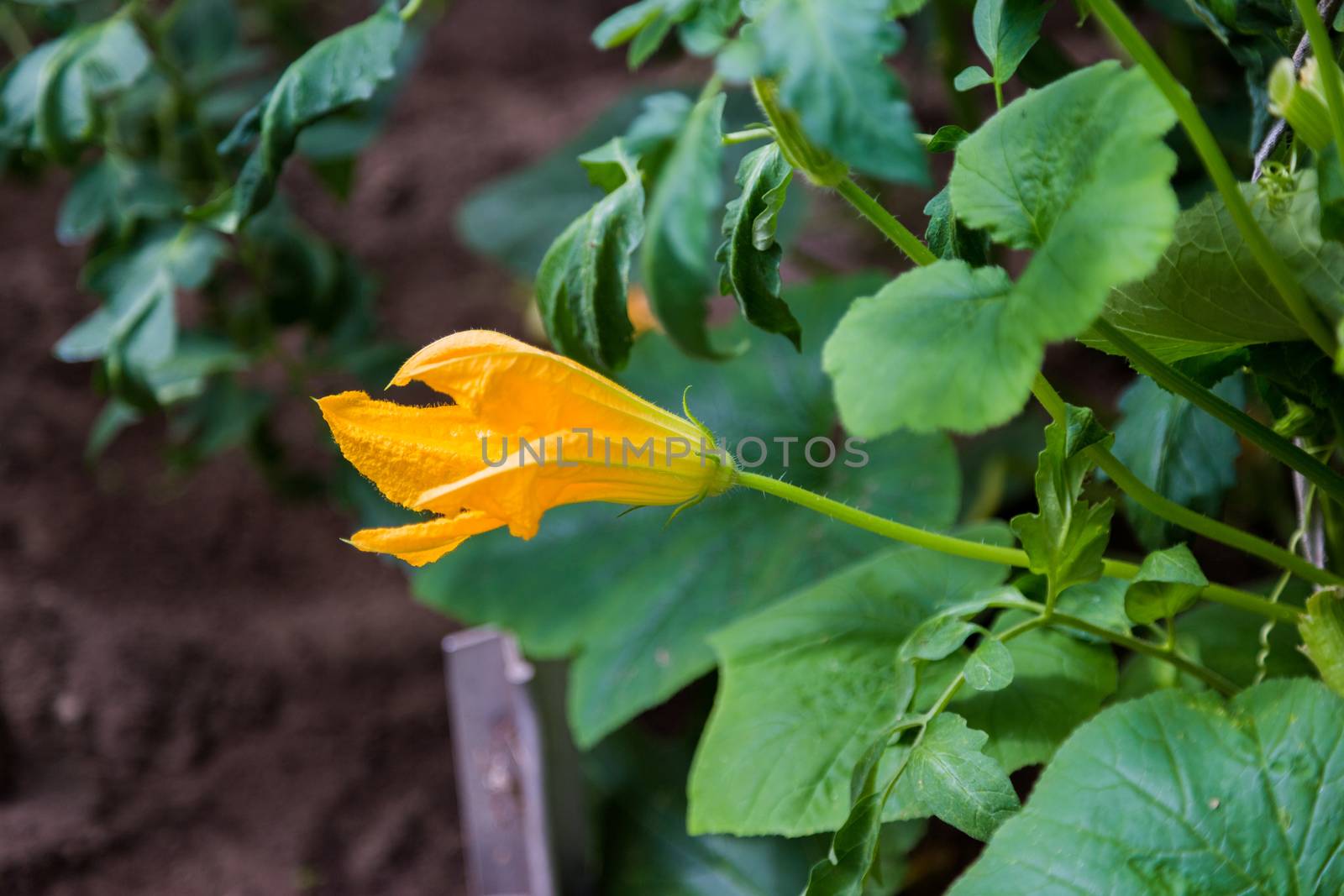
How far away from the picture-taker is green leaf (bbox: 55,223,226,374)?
1.05 meters

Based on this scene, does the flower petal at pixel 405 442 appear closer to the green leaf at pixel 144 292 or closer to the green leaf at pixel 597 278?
the green leaf at pixel 597 278

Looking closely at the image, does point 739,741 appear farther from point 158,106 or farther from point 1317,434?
point 158,106

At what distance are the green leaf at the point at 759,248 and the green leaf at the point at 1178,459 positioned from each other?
285 millimetres

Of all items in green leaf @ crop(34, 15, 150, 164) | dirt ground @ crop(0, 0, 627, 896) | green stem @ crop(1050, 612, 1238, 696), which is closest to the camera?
green stem @ crop(1050, 612, 1238, 696)

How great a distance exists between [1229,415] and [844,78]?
291 millimetres

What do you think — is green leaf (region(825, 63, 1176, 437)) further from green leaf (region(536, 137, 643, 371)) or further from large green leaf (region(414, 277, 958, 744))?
large green leaf (region(414, 277, 958, 744))

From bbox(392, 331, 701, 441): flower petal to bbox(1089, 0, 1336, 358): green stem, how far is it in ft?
0.95

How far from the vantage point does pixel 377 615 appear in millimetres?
1593

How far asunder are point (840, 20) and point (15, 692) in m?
1.31

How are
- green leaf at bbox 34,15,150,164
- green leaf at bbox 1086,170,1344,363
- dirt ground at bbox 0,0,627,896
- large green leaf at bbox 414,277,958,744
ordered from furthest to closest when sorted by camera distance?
dirt ground at bbox 0,0,627,896
large green leaf at bbox 414,277,958,744
green leaf at bbox 34,15,150,164
green leaf at bbox 1086,170,1344,363

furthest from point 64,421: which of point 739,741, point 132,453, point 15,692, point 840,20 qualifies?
point 840,20

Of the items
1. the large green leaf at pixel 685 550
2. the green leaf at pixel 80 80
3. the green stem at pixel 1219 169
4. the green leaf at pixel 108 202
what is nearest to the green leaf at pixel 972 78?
the green stem at pixel 1219 169

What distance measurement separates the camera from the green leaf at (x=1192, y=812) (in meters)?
0.57

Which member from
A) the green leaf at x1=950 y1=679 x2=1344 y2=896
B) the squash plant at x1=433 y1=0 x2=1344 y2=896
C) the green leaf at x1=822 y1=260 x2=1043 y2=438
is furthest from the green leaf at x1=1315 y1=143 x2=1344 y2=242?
the green leaf at x1=950 y1=679 x2=1344 y2=896
